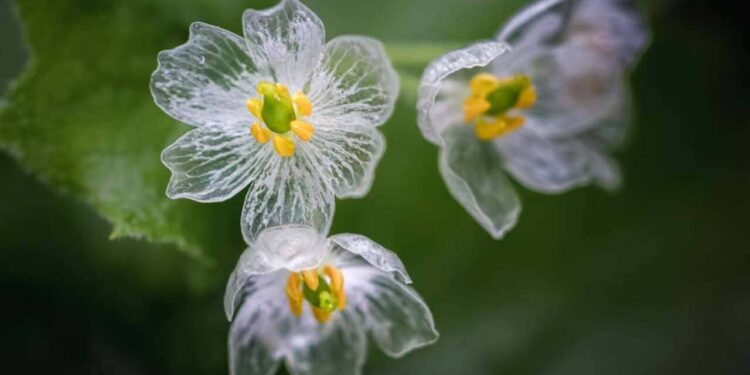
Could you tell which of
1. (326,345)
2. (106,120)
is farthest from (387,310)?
(106,120)

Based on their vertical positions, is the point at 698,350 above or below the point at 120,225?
below

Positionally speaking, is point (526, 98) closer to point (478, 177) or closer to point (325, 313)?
point (478, 177)

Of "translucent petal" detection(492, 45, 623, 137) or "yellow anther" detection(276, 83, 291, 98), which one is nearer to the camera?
"yellow anther" detection(276, 83, 291, 98)

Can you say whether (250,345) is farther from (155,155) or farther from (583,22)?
(583,22)

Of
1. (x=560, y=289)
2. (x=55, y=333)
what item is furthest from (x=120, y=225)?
(x=560, y=289)

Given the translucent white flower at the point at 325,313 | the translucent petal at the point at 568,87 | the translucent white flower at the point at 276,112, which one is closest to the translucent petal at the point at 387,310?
the translucent white flower at the point at 325,313

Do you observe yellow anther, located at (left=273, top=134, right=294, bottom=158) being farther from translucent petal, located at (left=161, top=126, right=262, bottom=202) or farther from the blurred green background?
the blurred green background

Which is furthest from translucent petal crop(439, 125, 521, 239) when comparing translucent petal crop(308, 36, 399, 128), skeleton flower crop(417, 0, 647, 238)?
translucent petal crop(308, 36, 399, 128)

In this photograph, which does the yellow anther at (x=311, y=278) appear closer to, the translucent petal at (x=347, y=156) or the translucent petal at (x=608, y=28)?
the translucent petal at (x=347, y=156)
